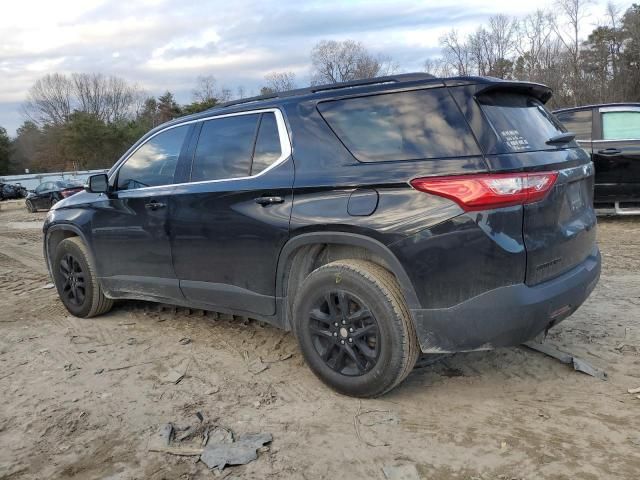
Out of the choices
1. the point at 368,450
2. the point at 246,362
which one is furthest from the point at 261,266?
the point at 368,450

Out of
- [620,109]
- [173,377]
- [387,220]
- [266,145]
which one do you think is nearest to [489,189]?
[387,220]

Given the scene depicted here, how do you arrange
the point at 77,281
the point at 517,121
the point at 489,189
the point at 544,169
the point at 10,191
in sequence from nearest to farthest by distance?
the point at 489,189, the point at 544,169, the point at 517,121, the point at 77,281, the point at 10,191

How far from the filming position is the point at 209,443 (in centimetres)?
300

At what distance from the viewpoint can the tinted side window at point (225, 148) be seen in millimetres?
3867

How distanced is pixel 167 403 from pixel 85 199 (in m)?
2.54

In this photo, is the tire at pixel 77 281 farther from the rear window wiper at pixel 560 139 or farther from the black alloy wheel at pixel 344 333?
the rear window wiper at pixel 560 139

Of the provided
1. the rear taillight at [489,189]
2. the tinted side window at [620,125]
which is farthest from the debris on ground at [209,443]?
the tinted side window at [620,125]

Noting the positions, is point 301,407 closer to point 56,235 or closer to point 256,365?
point 256,365

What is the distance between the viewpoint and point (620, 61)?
39.9 m

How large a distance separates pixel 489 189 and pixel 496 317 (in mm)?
663

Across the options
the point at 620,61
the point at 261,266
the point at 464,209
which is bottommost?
the point at 261,266

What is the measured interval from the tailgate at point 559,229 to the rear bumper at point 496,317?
0.30 ft

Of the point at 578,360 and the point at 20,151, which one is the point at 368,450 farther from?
the point at 20,151

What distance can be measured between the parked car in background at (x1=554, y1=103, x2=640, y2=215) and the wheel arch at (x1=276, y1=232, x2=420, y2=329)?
20.7 ft
